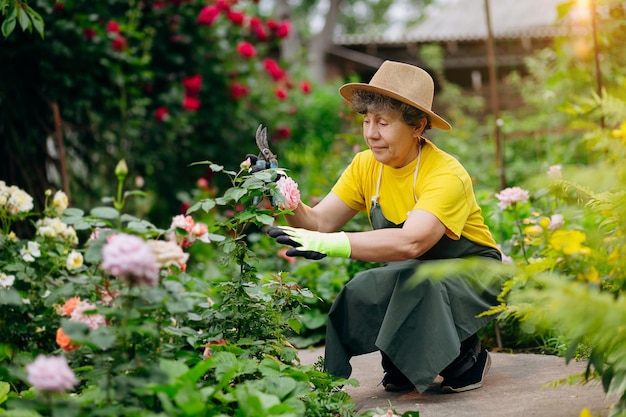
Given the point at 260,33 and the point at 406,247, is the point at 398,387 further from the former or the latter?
the point at 260,33

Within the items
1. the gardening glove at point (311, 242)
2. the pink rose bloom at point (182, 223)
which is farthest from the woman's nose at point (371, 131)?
the pink rose bloom at point (182, 223)

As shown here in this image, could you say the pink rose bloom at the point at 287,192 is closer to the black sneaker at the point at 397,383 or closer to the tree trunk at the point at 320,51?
the black sneaker at the point at 397,383

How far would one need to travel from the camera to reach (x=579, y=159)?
7.46m

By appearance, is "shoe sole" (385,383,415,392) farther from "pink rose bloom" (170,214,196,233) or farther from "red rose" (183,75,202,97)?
"red rose" (183,75,202,97)

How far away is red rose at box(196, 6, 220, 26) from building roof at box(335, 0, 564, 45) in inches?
304

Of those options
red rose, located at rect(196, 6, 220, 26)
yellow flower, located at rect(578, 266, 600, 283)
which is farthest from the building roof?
yellow flower, located at rect(578, 266, 600, 283)

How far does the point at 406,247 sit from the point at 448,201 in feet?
0.85

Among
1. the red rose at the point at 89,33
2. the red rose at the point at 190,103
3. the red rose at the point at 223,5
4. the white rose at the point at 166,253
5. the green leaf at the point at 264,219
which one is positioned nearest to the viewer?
the white rose at the point at 166,253

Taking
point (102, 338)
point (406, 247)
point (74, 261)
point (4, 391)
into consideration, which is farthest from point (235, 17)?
point (102, 338)

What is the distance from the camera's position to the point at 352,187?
3.29 metres

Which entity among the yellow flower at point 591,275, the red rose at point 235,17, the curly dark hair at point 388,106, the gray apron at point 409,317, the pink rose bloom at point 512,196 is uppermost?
the red rose at point 235,17

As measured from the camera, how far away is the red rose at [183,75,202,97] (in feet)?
21.2

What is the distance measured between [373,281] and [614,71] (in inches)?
171

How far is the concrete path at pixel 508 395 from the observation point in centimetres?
246
